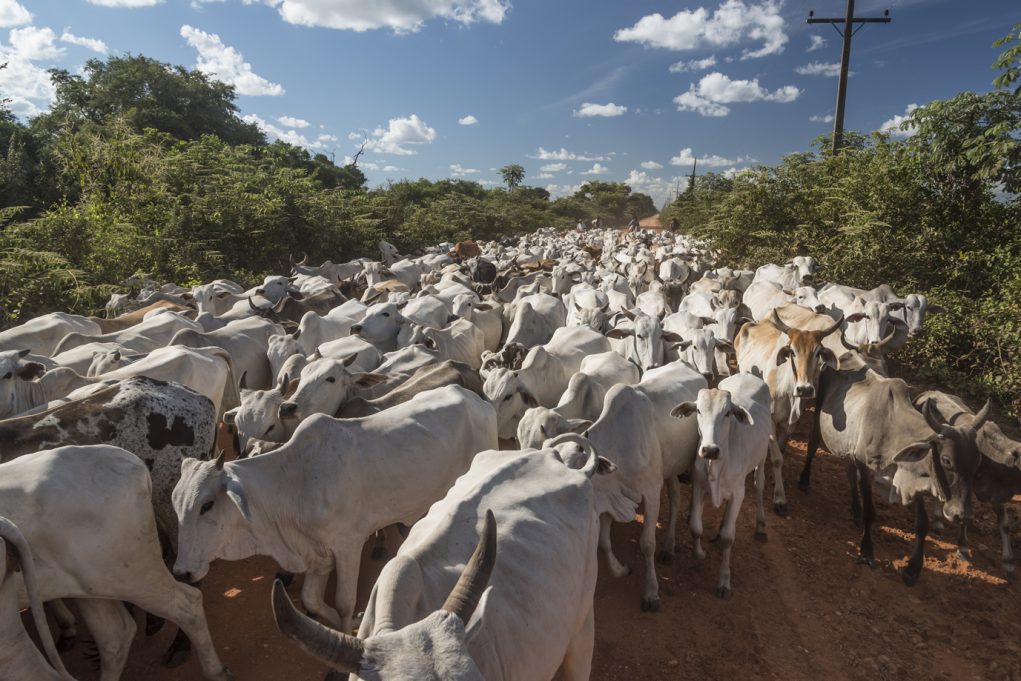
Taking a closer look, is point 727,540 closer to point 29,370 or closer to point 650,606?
point 650,606

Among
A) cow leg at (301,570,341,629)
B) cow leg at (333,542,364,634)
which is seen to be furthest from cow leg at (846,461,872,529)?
cow leg at (301,570,341,629)

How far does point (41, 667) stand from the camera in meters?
3.23

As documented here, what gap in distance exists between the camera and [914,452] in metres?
5.34

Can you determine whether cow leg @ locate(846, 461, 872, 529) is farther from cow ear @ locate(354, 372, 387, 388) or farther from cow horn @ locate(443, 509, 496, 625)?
cow horn @ locate(443, 509, 496, 625)

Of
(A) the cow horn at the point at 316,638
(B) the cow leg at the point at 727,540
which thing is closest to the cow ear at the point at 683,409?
(B) the cow leg at the point at 727,540

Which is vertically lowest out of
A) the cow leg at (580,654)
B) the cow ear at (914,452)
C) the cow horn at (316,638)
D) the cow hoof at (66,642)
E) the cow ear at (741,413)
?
the cow hoof at (66,642)

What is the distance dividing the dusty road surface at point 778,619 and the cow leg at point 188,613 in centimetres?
23

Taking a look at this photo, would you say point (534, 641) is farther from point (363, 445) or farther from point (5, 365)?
point (5, 365)

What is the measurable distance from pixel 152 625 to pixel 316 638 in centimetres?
398

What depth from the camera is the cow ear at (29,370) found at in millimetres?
5203

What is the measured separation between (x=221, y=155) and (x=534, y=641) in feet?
65.1

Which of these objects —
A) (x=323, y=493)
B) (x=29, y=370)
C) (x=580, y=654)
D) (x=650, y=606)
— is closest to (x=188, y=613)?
(x=323, y=493)

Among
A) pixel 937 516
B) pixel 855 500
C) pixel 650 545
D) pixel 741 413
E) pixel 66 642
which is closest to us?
pixel 66 642

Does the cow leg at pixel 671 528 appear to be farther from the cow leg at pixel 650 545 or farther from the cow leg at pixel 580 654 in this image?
the cow leg at pixel 580 654
